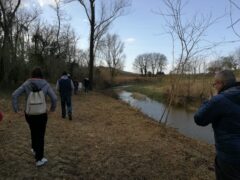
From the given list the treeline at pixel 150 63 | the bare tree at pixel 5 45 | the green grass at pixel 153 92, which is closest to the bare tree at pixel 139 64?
the treeline at pixel 150 63

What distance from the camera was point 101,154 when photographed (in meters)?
6.66

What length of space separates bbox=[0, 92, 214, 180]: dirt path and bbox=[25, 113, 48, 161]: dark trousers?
0.34 meters

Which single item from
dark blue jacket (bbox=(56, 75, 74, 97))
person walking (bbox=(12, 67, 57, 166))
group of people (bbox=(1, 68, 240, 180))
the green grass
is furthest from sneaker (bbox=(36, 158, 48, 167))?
the green grass

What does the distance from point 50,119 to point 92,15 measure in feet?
56.7

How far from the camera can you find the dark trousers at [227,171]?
3180mm

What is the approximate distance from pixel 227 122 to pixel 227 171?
556 millimetres

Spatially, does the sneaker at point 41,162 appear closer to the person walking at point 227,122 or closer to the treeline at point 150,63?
the person walking at point 227,122

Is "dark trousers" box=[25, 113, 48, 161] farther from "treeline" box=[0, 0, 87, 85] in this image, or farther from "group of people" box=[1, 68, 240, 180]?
"treeline" box=[0, 0, 87, 85]

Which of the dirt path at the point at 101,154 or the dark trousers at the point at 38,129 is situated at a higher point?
the dark trousers at the point at 38,129

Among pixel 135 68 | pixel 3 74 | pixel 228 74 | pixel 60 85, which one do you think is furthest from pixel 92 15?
pixel 135 68

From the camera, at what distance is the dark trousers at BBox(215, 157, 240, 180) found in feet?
10.4

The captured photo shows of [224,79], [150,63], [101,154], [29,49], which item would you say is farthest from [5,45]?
[150,63]

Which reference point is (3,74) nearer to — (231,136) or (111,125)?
(111,125)

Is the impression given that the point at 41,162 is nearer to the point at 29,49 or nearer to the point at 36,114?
the point at 36,114
